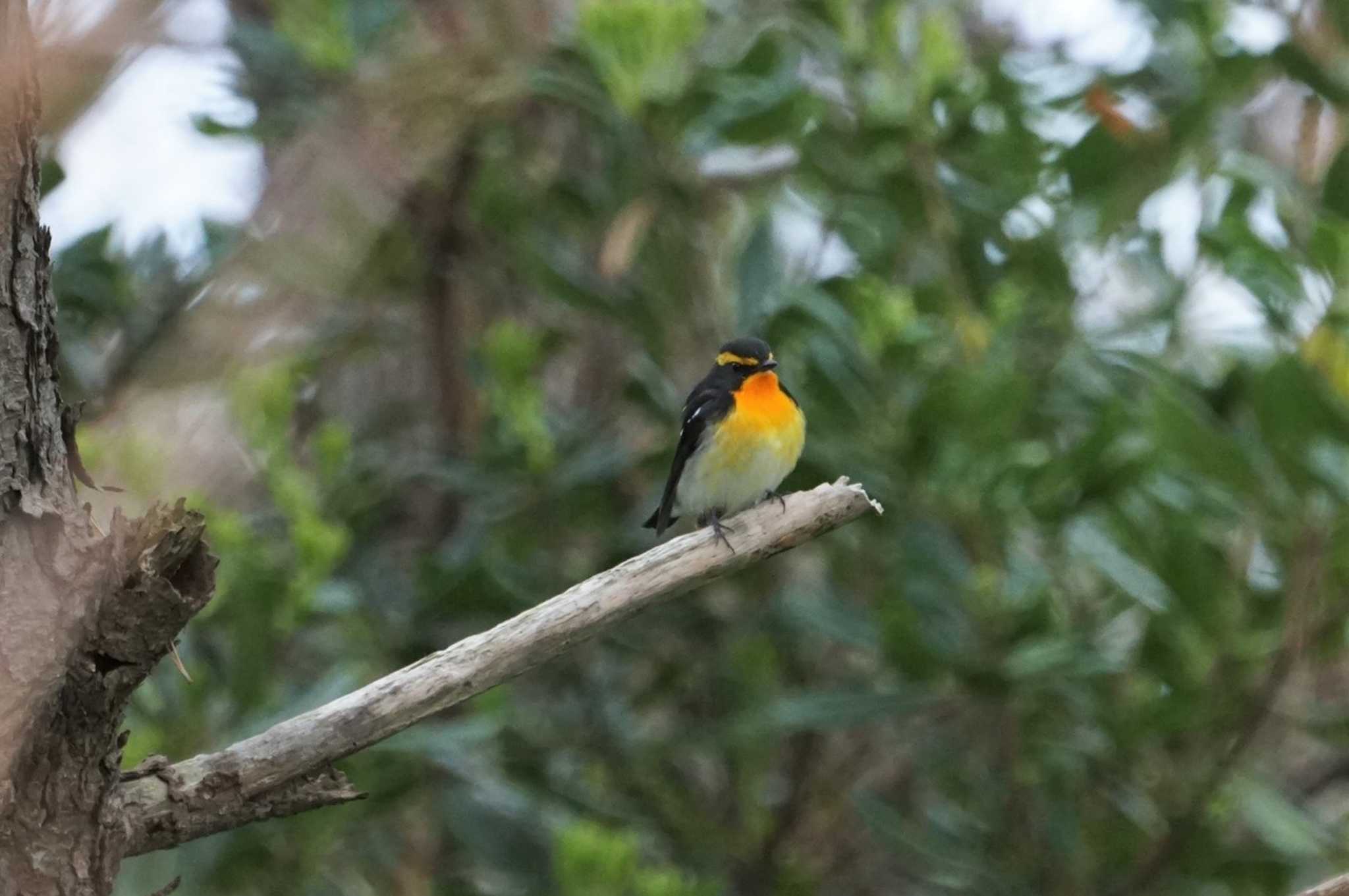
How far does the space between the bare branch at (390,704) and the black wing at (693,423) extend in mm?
1803

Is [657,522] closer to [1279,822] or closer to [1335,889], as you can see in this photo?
[1279,822]

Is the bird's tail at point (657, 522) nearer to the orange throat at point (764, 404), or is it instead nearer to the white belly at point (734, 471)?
the white belly at point (734, 471)

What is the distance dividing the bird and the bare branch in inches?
66.9

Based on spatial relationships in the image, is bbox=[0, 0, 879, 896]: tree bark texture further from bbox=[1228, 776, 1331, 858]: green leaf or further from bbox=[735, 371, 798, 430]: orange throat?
bbox=[1228, 776, 1331, 858]: green leaf

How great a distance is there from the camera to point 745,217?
590 cm

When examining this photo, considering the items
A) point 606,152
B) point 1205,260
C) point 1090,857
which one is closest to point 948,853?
point 1090,857

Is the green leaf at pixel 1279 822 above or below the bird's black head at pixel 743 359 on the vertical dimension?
below

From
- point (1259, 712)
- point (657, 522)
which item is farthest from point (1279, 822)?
point (657, 522)

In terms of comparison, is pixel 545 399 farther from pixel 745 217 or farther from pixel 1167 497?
pixel 1167 497

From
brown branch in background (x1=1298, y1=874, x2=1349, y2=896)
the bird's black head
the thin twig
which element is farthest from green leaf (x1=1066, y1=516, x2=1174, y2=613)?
brown branch in background (x1=1298, y1=874, x2=1349, y2=896)

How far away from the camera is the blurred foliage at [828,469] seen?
405 cm

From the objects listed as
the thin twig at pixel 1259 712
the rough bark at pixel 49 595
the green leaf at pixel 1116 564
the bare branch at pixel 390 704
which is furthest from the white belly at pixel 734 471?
the rough bark at pixel 49 595

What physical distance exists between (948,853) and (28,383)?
322 centimetres

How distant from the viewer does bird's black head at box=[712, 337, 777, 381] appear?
427cm
